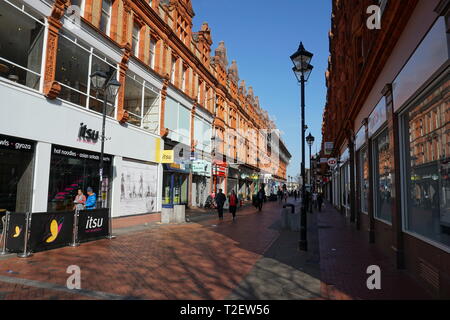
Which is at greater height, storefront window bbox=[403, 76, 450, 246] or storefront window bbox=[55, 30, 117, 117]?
storefront window bbox=[55, 30, 117, 117]

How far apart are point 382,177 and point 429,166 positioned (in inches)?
179

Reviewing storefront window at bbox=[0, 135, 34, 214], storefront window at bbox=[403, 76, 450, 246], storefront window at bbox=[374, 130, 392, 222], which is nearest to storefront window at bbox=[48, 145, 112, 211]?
storefront window at bbox=[0, 135, 34, 214]

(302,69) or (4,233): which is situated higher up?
(302,69)

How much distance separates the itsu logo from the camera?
10320 mm

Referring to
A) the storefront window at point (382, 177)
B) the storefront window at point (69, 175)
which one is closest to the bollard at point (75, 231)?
the storefront window at point (69, 175)

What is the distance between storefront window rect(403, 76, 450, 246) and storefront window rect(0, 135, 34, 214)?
12.9 m

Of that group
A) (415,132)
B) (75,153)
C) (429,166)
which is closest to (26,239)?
(75,153)

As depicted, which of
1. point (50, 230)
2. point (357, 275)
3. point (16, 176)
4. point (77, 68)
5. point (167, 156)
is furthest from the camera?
point (167, 156)

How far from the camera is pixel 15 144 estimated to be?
39.3ft

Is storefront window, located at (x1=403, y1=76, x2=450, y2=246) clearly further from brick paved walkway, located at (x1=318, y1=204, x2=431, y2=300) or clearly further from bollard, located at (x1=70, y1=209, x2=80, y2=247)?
bollard, located at (x1=70, y1=209, x2=80, y2=247)

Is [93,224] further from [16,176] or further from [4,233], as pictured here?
[16,176]

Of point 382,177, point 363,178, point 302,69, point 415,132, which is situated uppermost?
point 302,69

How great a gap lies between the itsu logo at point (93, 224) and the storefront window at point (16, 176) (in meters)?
3.72

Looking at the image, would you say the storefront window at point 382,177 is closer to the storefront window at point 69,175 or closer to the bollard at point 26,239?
the bollard at point 26,239
